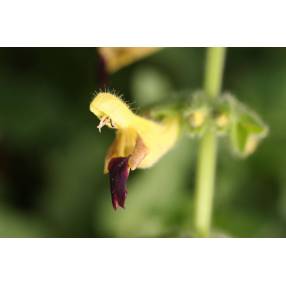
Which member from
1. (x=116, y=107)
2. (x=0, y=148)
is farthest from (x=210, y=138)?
(x=0, y=148)

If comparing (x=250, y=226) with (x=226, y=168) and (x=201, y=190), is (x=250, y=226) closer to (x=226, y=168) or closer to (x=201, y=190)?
(x=226, y=168)

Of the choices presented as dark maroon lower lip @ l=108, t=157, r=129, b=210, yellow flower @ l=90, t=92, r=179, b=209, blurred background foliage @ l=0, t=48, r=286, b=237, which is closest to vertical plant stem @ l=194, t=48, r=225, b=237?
yellow flower @ l=90, t=92, r=179, b=209

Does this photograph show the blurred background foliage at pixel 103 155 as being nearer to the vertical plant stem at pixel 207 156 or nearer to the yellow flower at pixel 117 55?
the yellow flower at pixel 117 55

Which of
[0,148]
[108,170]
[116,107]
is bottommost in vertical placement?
[108,170]

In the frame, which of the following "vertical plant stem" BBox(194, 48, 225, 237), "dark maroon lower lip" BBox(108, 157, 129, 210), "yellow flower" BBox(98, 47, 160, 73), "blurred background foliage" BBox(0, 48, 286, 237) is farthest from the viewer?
"blurred background foliage" BBox(0, 48, 286, 237)

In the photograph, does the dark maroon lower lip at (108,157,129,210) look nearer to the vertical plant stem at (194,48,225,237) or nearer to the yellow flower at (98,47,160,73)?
the vertical plant stem at (194,48,225,237)

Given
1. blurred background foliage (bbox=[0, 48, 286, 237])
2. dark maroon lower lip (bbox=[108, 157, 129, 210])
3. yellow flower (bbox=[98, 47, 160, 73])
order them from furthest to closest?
blurred background foliage (bbox=[0, 48, 286, 237]) < yellow flower (bbox=[98, 47, 160, 73]) < dark maroon lower lip (bbox=[108, 157, 129, 210])

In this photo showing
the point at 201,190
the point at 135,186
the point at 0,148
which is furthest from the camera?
the point at 0,148
